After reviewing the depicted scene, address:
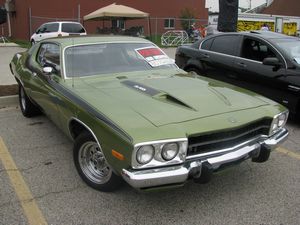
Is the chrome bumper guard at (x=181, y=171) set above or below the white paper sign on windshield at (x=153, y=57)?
below

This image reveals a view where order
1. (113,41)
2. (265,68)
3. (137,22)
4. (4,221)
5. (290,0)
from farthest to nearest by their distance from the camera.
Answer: (290,0)
(137,22)
(265,68)
(113,41)
(4,221)

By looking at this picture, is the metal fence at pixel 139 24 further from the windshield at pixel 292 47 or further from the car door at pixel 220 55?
the windshield at pixel 292 47

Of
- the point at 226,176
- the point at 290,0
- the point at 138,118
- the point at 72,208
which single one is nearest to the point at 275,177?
the point at 226,176

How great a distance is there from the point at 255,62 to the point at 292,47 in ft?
2.16

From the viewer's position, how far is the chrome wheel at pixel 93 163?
3.61 metres

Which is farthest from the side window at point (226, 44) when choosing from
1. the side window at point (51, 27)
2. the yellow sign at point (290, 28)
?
the yellow sign at point (290, 28)

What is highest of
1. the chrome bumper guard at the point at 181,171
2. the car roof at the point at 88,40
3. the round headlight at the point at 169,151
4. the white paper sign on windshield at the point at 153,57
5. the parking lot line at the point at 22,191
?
the car roof at the point at 88,40

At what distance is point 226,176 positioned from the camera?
4.07 metres

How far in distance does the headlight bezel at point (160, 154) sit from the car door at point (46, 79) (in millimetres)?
1705

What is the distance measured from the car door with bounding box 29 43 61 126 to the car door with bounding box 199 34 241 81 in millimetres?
3266

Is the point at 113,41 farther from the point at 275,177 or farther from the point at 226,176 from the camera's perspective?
the point at 275,177

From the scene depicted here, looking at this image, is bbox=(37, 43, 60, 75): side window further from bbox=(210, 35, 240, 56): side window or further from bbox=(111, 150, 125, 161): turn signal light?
bbox=(210, 35, 240, 56): side window

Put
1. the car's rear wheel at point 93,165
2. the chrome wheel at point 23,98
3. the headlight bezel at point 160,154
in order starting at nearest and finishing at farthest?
the headlight bezel at point 160,154
the car's rear wheel at point 93,165
the chrome wheel at point 23,98

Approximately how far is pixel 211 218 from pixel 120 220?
795 millimetres
